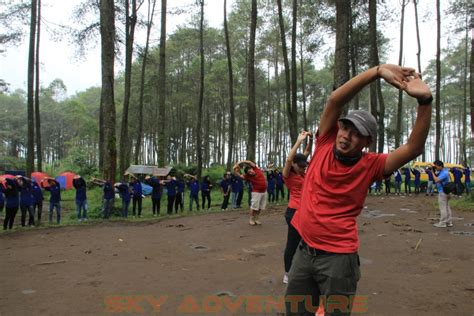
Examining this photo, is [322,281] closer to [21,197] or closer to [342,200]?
[342,200]

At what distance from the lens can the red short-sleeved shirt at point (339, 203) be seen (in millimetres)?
2246

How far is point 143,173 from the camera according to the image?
26656 mm

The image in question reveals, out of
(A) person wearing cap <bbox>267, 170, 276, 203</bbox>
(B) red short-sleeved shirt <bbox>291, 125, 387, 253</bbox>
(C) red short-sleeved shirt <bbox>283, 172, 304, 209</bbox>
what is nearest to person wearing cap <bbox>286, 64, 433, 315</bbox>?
(B) red short-sleeved shirt <bbox>291, 125, 387, 253</bbox>

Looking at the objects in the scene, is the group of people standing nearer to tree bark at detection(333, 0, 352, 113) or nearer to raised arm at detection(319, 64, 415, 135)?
tree bark at detection(333, 0, 352, 113)

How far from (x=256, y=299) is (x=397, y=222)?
7440mm

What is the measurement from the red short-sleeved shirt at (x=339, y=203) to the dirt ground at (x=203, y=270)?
2243 millimetres

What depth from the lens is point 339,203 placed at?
7.53ft

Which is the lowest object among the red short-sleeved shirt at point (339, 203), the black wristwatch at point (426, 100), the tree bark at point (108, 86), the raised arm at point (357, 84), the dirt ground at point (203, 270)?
the dirt ground at point (203, 270)

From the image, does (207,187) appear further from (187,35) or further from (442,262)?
(187,35)

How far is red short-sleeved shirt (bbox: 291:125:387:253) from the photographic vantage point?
88.4 inches

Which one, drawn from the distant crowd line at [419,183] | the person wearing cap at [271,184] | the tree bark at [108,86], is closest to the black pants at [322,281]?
the tree bark at [108,86]

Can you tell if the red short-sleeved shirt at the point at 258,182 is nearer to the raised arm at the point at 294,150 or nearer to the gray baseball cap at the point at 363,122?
the raised arm at the point at 294,150

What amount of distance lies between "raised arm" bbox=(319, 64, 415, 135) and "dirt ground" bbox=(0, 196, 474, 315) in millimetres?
2558

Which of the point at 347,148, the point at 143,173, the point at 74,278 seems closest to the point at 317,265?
the point at 347,148
